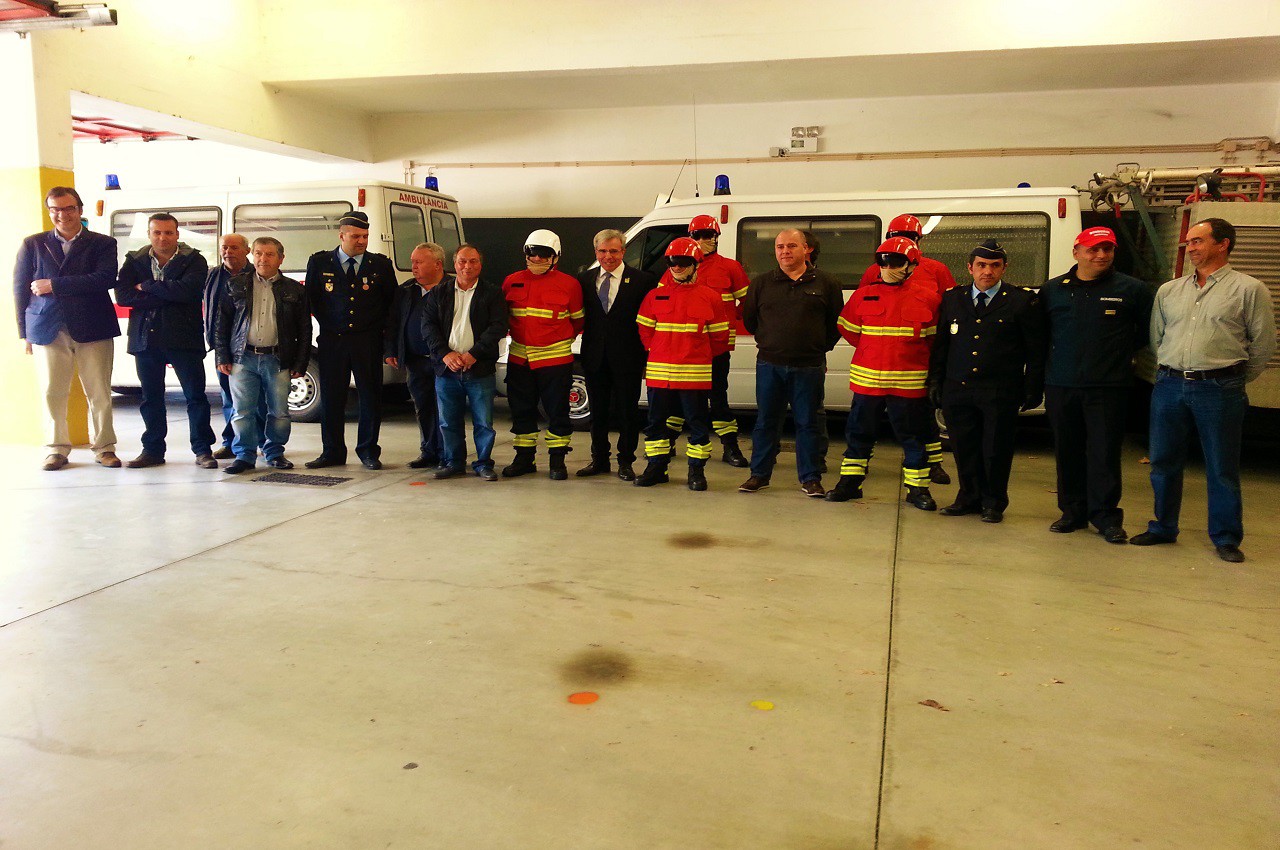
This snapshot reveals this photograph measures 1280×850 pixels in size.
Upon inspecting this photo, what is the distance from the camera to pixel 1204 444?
4.94 metres

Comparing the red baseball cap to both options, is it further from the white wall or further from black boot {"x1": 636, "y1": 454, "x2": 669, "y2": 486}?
the white wall

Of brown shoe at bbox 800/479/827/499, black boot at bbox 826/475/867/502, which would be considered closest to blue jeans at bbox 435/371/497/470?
brown shoe at bbox 800/479/827/499

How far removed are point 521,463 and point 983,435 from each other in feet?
10.0

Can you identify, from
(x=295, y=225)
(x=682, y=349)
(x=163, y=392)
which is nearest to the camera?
(x=682, y=349)

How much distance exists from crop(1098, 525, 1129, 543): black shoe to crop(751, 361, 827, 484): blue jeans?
170 centimetres

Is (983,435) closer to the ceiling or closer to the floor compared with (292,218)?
closer to the floor

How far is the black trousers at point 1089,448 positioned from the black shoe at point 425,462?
4141mm

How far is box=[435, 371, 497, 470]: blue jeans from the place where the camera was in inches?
263

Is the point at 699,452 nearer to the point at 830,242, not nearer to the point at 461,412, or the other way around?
the point at 461,412

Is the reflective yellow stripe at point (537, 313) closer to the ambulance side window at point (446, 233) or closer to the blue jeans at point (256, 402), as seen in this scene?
the blue jeans at point (256, 402)

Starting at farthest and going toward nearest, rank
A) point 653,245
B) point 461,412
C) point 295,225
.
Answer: point 295,225
point 653,245
point 461,412

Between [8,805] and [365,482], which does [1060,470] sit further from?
[8,805]

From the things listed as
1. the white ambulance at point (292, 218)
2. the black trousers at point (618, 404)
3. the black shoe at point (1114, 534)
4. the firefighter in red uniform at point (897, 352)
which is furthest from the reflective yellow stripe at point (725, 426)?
the white ambulance at point (292, 218)

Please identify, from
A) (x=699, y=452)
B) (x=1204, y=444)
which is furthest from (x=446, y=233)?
(x=1204, y=444)
